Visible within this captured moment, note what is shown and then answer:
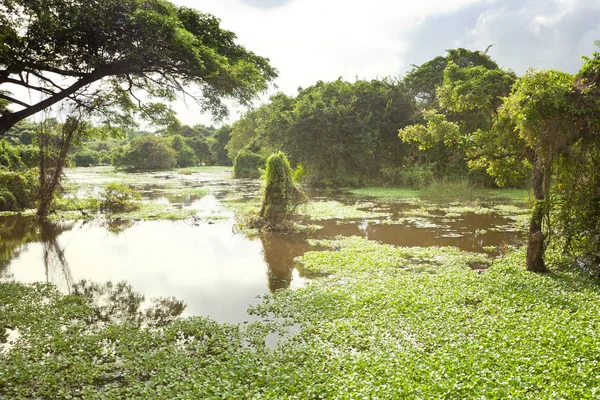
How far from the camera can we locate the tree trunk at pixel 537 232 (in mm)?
→ 10297

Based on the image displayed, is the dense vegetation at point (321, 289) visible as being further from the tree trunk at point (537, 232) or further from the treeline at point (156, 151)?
the treeline at point (156, 151)

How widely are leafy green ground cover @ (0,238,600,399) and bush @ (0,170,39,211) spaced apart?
649 inches

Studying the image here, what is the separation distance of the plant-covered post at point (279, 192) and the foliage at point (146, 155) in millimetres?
57518

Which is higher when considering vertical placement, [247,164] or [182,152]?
[182,152]

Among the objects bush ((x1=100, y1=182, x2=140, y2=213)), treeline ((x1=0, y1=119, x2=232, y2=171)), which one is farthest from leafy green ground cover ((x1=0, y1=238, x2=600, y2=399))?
treeline ((x1=0, y1=119, x2=232, y2=171))

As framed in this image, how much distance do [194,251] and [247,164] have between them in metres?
39.0

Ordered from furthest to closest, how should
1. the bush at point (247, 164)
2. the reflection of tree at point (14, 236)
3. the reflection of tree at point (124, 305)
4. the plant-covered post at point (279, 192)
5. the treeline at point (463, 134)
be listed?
1. the bush at point (247, 164)
2. the plant-covered post at point (279, 192)
3. the reflection of tree at point (14, 236)
4. the treeline at point (463, 134)
5. the reflection of tree at point (124, 305)

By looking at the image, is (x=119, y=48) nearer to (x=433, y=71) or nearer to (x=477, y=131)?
(x=477, y=131)

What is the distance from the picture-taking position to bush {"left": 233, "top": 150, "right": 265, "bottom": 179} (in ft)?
172

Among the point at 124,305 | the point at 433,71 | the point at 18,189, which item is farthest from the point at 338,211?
the point at 433,71

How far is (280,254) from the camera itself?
14.2m

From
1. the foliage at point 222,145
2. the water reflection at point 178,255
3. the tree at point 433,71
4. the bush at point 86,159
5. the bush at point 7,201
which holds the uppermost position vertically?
the tree at point 433,71

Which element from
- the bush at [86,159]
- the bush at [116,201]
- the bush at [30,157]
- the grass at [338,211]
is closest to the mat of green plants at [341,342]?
the grass at [338,211]

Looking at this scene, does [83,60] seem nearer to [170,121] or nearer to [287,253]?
[170,121]
